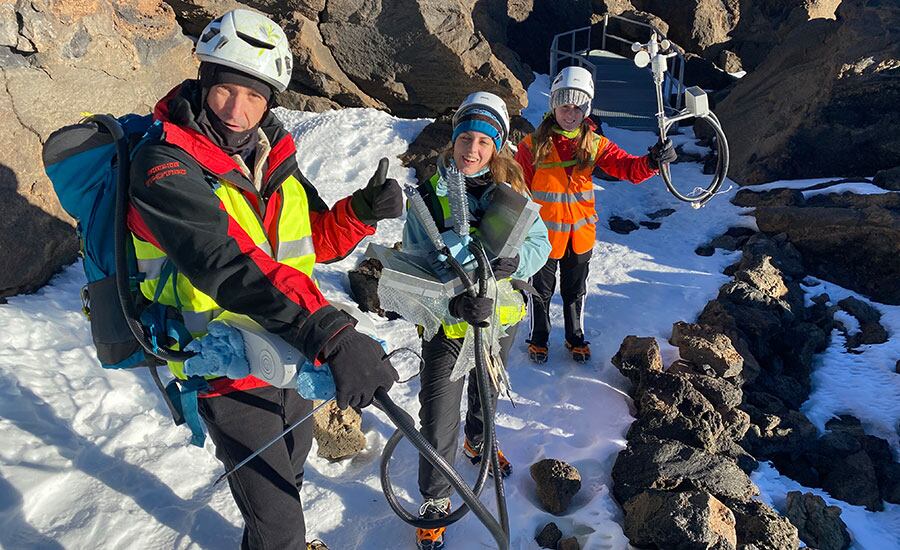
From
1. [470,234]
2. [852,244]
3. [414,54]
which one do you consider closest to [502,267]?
[470,234]

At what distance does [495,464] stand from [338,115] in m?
7.16

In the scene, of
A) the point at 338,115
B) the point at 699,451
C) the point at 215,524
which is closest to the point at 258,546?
the point at 215,524

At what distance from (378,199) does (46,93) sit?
4627 millimetres

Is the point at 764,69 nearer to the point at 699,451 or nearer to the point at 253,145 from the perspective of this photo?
the point at 699,451

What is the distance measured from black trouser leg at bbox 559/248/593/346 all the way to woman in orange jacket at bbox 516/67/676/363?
0.02 m

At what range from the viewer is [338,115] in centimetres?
877

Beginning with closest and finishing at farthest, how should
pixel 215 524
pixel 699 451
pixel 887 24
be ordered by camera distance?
pixel 215 524 → pixel 699 451 → pixel 887 24

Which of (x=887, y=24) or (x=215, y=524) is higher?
(x=887, y=24)

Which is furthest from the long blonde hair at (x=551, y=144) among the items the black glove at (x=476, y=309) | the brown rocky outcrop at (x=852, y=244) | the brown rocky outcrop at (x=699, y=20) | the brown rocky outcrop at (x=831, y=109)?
the brown rocky outcrop at (x=699, y=20)

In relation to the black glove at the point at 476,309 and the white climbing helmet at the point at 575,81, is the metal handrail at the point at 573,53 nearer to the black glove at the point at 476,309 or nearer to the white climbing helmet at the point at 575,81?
the white climbing helmet at the point at 575,81

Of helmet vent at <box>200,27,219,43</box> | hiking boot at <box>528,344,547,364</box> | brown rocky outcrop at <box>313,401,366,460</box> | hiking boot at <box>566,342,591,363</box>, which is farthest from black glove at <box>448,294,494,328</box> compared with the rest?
hiking boot at <box>566,342,591,363</box>

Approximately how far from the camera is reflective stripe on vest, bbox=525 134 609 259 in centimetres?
473

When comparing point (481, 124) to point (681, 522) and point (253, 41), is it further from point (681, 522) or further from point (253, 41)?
point (681, 522)

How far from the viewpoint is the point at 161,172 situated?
1988 millimetres
